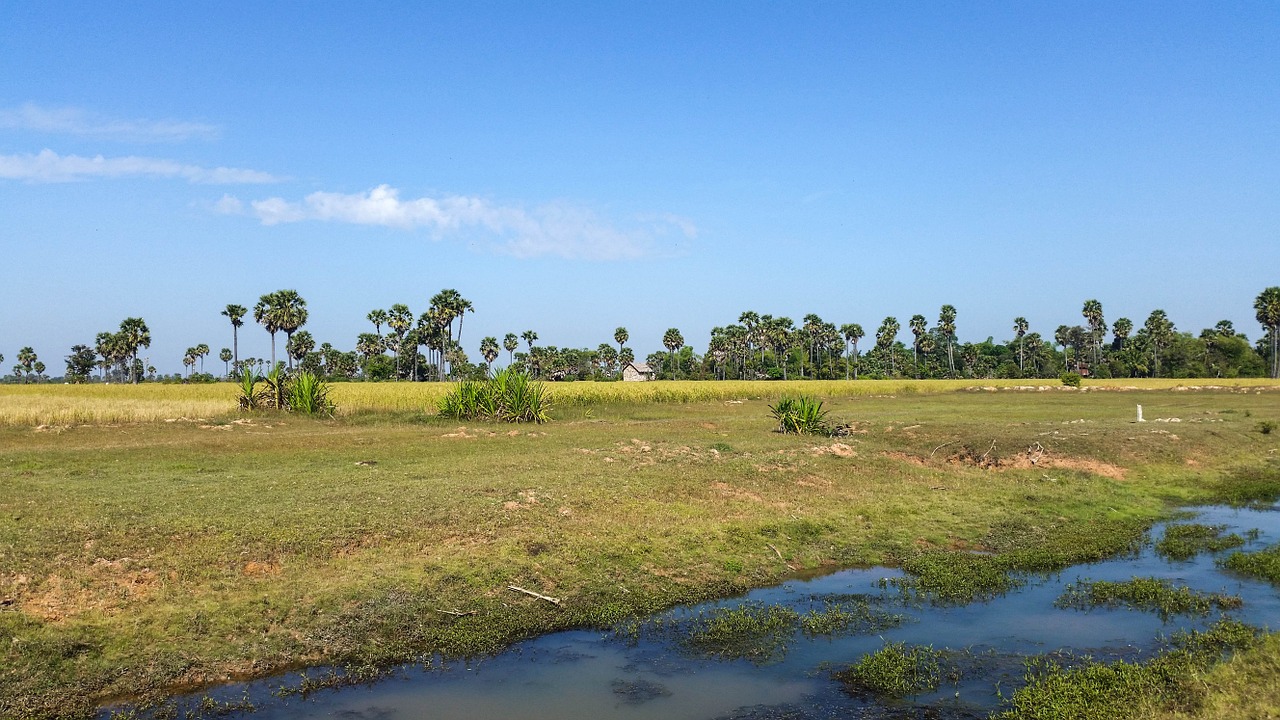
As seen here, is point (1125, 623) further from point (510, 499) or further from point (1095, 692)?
point (510, 499)

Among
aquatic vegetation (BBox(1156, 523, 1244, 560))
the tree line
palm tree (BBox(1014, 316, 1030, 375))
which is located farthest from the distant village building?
aquatic vegetation (BBox(1156, 523, 1244, 560))

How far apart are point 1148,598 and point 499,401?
25.7m

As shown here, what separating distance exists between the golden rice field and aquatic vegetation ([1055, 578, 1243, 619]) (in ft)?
101

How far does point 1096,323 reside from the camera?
131 meters

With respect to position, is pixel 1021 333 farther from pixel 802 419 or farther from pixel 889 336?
pixel 802 419

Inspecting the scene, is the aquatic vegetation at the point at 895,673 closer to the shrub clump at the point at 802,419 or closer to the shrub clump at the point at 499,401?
the shrub clump at the point at 802,419

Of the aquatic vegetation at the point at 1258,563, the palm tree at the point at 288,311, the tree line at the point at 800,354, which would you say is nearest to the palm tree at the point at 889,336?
the tree line at the point at 800,354

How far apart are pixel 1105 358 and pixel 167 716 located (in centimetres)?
15713

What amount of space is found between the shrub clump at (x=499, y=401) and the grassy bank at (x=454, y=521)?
15.6ft

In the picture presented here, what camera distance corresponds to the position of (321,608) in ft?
33.8

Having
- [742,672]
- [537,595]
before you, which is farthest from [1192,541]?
[537,595]

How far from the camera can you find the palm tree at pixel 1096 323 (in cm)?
12738

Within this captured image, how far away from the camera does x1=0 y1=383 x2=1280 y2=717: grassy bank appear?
952 cm

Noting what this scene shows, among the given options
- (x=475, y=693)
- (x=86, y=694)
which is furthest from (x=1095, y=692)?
(x=86, y=694)
